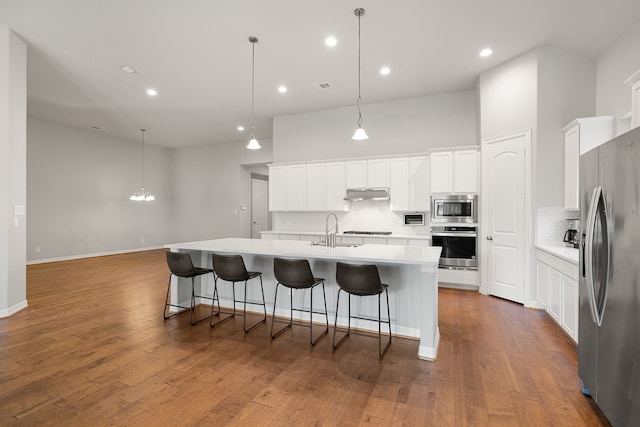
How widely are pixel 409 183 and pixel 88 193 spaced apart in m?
8.24

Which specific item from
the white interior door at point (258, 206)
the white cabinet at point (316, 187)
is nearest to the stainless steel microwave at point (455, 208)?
the white cabinet at point (316, 187)

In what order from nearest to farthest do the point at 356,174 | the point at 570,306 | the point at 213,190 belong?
the point at 570,306
the point at 356,174
the point at 213,190

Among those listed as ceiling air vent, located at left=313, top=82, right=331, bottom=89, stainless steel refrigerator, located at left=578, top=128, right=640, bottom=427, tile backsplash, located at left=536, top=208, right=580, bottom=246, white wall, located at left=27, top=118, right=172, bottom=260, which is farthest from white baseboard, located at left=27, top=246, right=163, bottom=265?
tile backsplash, located at left=536, top=208, right=580, bottom=246

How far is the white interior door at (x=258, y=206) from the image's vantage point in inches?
401

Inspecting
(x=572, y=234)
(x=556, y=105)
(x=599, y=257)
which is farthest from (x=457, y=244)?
(x=599, y=257)

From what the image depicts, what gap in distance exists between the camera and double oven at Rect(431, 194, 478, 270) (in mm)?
5074

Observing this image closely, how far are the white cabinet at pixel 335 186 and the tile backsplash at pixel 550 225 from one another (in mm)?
3228

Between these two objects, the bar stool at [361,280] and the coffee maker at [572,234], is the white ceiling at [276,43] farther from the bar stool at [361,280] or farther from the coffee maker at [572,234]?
the bar stool at [361,280]

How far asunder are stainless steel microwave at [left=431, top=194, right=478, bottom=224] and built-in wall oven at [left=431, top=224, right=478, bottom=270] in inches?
4.2

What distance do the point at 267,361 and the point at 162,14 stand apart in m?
3.75

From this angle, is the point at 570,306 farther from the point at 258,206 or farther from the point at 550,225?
the point at 258,206

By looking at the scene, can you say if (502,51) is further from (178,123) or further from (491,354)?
(178,123)

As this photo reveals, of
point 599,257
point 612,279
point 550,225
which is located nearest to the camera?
point 612,279

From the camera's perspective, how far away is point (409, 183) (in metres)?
5.73
